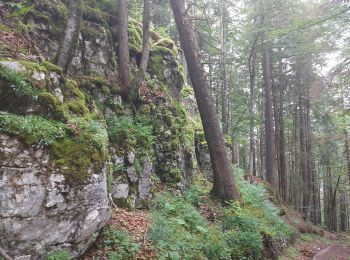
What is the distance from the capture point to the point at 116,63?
10727mm

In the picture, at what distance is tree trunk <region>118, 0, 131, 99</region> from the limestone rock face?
5.01m

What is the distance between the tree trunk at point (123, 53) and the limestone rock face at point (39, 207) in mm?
5007

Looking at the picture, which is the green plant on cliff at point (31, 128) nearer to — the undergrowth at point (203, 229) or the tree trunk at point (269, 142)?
A: the undergrowth at point (203, 229)

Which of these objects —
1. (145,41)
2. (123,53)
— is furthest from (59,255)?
(145,41)

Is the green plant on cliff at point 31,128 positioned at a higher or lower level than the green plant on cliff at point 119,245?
higher

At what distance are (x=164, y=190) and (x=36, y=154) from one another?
4.87 metres

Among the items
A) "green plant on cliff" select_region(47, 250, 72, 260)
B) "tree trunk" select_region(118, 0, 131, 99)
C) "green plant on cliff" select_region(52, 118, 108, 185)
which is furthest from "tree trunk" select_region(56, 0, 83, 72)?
"green plant on cliff" select_region(47, 250, 72, 260)

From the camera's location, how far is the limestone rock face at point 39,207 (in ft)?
14.6

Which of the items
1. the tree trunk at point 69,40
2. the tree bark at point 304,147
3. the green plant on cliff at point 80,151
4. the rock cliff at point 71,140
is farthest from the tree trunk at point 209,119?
the tree bark at point 304,147

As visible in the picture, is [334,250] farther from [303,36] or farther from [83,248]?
[83,248]

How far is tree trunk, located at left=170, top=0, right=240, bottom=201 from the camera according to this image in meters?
9.34

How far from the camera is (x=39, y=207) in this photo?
4.73 m

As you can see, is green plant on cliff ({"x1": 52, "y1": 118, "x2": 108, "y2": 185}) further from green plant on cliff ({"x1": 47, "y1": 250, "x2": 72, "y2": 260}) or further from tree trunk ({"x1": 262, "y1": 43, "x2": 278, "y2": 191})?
tree trunk ({"x1": 262, "y1": 43, "x2": 278, "y2": 191})

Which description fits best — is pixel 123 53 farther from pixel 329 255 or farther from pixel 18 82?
pixel 329 255
